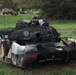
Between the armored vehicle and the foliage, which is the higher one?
the armored vehicle

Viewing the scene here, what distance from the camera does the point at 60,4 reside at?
143ft

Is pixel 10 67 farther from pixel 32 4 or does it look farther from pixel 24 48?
Result: pixel 32 4

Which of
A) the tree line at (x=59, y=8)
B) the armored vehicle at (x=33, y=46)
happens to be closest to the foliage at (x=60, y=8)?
the tree line at (x=59, y=8)

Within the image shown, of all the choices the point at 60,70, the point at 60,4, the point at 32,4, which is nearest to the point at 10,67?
the point at 60,70

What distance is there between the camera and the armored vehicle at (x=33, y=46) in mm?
8703

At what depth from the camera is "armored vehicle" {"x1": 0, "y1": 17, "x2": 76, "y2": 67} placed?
343 inches

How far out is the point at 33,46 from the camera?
8.75m

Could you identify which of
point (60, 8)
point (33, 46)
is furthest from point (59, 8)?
point (33, 46)

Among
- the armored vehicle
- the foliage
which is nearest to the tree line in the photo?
the foliage

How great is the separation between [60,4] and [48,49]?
35.1 meters

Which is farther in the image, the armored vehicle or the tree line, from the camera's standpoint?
the tree line

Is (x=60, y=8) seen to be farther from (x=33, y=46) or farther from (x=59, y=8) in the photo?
(x=33, y=46)

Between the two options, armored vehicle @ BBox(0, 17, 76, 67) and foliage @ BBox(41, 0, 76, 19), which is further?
foliage @ BBox(41, 0, 76, 19)

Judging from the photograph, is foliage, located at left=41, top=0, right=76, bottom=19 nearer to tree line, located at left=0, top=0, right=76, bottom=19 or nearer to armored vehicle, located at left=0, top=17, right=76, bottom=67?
tree line, located at left=0, top=0, right=76, bottom=19
